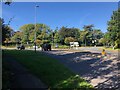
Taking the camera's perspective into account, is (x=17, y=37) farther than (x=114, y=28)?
Yes

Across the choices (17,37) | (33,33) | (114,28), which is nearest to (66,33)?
(33,33)

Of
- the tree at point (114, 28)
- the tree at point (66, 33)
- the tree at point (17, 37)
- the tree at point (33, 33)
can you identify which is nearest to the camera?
the tree at point (114, 28)

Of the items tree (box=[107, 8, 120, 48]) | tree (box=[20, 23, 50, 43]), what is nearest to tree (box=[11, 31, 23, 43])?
tree (box=[20, 23, 50, 43])

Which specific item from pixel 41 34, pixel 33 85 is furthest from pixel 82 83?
pixel 41 34

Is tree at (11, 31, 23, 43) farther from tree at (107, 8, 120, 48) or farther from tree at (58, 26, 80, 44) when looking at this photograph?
tree at (107, 8, 120, 48)

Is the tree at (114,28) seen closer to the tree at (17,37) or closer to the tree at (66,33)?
the tree at (66,33)

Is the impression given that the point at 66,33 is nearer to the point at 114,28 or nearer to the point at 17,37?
the point at 17,37

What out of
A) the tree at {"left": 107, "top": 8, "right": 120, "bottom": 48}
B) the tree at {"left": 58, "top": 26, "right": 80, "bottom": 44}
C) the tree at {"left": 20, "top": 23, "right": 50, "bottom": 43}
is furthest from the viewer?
the tree at {"left": 58, "top": 26, "right": 80, "bottom": 44}

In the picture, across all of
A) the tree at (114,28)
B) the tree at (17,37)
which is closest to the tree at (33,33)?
the tree at (17,37)

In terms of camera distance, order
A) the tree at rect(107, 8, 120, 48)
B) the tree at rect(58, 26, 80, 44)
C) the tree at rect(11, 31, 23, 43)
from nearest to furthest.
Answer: the tree at rect(107, 8, 120, 48) < the tree at rect(58, 26, 80, 44) < the tree at rect(11, 31, 23, 43)

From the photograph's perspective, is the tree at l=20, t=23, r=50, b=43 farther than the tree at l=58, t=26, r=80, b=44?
No

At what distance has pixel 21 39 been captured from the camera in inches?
5251

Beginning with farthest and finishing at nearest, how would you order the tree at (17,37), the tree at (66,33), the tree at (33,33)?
the tree at (17,37), the tree at (66,33), the tree at (33,33)

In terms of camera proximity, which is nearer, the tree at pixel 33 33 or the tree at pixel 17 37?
the tree at pixel 33 33
